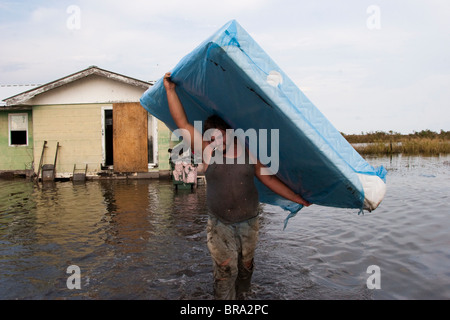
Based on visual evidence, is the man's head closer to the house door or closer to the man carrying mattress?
the man carrying mattress

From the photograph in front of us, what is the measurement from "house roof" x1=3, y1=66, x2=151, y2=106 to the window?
6.73 feet

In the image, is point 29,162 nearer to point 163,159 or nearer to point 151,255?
point 163,159

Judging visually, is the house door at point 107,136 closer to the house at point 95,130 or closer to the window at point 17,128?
the house at point 95,130

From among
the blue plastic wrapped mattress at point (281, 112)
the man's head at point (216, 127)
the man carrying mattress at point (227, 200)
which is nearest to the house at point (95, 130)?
the man's head at point (216, 127)

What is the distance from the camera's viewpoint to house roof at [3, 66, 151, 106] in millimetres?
13805

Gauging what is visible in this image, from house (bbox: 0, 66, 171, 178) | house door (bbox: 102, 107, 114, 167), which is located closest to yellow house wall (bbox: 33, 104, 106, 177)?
house (bbox: 0, 66, 171, 178)

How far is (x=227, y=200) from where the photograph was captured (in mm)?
3490

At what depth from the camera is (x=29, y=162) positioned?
16.0 metres

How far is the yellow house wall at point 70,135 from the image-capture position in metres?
14.7

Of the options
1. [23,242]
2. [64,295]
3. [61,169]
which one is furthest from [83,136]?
[64,295]

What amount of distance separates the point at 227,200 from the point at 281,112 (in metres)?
1.01

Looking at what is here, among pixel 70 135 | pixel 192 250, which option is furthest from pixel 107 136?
pixel 192 250

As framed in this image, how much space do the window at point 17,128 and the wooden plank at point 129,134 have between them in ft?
15.6
